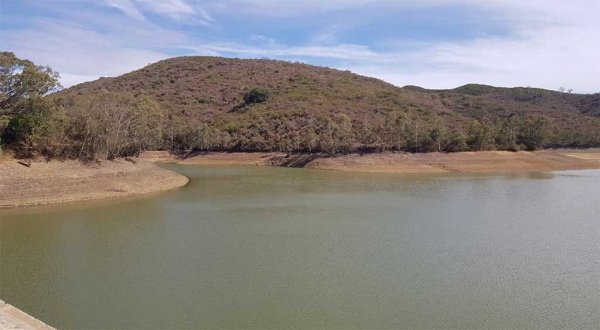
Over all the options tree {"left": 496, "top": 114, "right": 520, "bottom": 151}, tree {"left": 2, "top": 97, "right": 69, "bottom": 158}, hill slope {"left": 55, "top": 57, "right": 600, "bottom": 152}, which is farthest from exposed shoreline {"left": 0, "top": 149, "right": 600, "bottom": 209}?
hill slope {"left": 55, "top": 57, "right": 600, "bottom": 152}

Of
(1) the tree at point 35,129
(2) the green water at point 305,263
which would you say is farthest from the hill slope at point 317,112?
(2) the green water at point 305,263

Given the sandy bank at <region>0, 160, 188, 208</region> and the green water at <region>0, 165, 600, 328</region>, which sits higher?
the sandy bank at <region>0, 160, 188, 208</region>

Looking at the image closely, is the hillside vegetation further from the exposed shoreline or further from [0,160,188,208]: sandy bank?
the exposed shoreline

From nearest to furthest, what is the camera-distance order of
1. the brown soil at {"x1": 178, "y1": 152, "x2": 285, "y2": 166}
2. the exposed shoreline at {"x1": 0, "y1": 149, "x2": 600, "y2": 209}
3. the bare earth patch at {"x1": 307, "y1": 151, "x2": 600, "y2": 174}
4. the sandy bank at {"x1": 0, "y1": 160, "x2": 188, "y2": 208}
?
the sandy bank at {"x1": 0, "y1": 160, "x2": 188, "y2": 208}, the exposed shoreline at {"x1": 0, "y1": 149, "x2": 600, "y2": 209}, the bare earth patch at {"x1": 307, "y1": 151, "x2": 600, "y2": 174}, the brown soil at {"x1": 178, "y1": 152, "x2": 285, "y2": 166}

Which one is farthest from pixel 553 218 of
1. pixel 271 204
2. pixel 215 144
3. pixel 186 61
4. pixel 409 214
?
pixel 186 61

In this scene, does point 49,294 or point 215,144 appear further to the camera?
point 215,144

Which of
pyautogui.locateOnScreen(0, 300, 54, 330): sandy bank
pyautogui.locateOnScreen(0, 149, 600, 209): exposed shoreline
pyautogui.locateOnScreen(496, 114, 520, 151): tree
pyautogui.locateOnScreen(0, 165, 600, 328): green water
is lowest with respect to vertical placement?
pyautogui.locateOnScreen(0, 165, 600, 328): green water

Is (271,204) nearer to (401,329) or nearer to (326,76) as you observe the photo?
(401,329)

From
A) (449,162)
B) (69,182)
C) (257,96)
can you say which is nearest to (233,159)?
(449,162)
